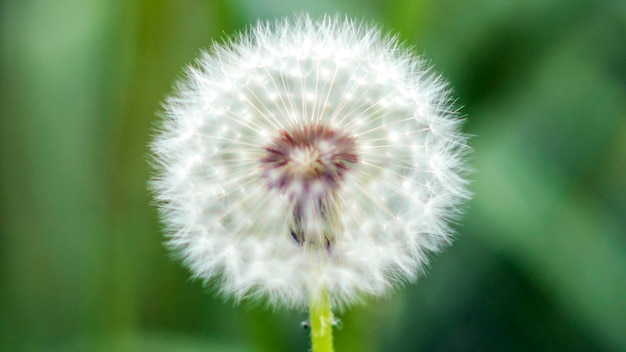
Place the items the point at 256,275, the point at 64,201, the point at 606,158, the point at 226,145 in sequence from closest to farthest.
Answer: the point at 256,275 < the point at 226,145 < the point at 606,158 < the point at 64,201

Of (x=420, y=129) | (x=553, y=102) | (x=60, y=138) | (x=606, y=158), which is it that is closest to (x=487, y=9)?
(x=553, y=102)

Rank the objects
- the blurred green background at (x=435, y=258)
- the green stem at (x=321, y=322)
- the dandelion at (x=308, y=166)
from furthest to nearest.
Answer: the blurred green background at (x=435, y=258)
the dandelion at (x=308, y=166)
the green stem at (x=321, y=322)

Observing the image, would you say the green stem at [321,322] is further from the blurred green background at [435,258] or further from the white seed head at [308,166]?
the blurred green background at [435,258]

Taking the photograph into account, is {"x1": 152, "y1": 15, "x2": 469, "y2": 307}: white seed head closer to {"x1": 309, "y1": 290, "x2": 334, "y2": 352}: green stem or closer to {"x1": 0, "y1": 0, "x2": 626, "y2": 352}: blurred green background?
{"x1": 309, "y1": 290, "x2": 334, "y2": 352}: green stem

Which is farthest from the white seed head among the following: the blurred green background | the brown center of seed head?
the blurred green background

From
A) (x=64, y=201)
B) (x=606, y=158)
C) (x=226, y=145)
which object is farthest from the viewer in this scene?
(x=64, y=201)

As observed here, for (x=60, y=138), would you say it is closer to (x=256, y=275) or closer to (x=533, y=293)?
(x=256, y=275)

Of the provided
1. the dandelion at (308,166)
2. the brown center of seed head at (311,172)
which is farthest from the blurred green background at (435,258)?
the brown center of seed head at (311,172)
